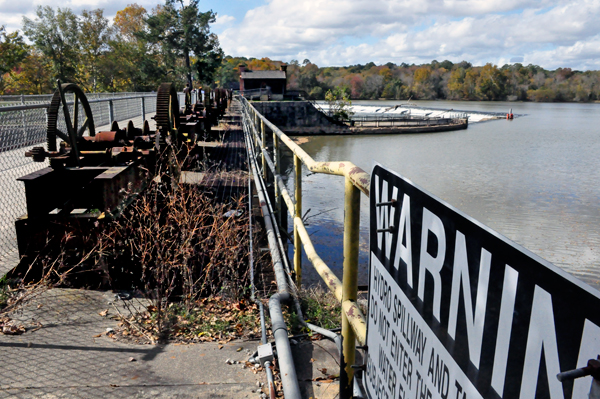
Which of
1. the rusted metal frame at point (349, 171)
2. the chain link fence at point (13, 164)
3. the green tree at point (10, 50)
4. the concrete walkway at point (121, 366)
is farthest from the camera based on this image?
the green tree at point (10, 50)

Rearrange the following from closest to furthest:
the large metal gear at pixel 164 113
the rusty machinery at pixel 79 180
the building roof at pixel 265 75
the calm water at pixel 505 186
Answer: the rusty machinery at pixel 79 180 < the large metal gear at pixel 164 113 < the calm water at pixel 505 186 < the building roof at pixel 265 75

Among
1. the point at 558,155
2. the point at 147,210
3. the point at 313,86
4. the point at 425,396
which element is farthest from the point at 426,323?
the point at 313,86

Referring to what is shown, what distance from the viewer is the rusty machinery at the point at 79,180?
5.43 m

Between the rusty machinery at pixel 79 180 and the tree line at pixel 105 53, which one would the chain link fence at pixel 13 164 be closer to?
the rusty machinery at pixel 79 180

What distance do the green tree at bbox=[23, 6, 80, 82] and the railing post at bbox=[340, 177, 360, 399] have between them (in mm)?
74717

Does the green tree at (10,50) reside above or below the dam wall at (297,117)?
above

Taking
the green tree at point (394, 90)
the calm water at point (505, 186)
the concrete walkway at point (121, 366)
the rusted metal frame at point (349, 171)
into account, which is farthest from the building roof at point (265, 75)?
the green tree at point (394, 90)

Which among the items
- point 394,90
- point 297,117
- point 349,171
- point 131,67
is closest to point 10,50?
point 131,67

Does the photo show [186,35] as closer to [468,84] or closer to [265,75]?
[265,75]

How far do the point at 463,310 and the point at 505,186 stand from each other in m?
28.5

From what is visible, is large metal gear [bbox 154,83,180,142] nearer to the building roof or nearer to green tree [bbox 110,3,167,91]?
green tree [bbox 110,3,167,91]

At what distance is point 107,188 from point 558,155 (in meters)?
39.7

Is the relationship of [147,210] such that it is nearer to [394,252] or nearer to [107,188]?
[107,188]

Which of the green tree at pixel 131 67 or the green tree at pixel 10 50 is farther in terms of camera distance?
the green tree at pixel 131 67
